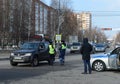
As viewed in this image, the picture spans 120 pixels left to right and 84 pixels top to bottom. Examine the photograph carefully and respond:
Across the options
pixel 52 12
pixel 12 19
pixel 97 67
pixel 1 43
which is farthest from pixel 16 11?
pixel 97 67

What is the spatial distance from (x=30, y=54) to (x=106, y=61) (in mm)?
6068

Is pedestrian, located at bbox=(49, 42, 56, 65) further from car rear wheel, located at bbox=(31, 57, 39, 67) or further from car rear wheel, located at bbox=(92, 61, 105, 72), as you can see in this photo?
car rear wheel, located at bbox=(92, 61, 105, 72)

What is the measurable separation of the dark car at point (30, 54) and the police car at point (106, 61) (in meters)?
5.11

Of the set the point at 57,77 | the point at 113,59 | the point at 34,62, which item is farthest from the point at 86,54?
the point at 34,62

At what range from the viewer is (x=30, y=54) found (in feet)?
80.4

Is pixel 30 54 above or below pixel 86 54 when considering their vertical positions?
below

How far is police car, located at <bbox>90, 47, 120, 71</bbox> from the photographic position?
19.8 metres

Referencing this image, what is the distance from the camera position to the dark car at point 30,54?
80.3 feet

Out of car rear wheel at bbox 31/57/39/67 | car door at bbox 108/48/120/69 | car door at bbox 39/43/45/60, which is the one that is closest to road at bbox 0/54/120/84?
car door at bbox 108/48/120/69

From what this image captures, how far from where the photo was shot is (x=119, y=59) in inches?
764

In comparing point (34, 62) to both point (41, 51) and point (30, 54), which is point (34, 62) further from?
point (41, 51)

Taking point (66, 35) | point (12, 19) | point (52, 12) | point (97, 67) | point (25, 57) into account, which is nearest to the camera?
point (97, 67)

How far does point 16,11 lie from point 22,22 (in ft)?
7.57

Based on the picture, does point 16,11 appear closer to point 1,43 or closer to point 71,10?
point 1,43
